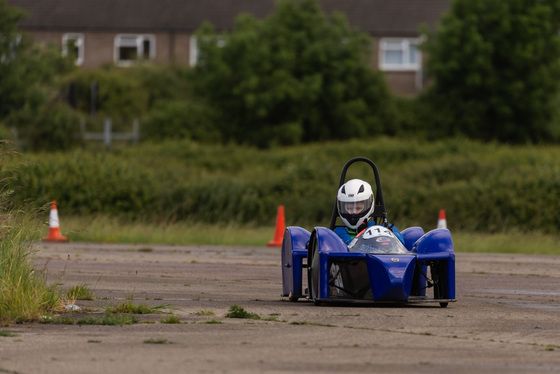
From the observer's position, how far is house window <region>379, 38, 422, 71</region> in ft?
220

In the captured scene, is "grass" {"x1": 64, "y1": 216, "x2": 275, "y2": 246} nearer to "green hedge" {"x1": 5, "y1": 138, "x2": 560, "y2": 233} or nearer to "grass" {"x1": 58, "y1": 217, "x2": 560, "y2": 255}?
"grass" {"x1": 58, "y1": 217, "x2": 560, "y2": 255}

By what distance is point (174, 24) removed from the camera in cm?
6788

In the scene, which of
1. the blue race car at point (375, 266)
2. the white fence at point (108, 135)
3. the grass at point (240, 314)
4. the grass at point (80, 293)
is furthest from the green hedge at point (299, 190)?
the grass at point (240, 314)

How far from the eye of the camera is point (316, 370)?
7992mm

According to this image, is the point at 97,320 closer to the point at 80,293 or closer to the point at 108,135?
the point at 80,293

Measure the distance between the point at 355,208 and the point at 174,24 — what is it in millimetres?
55598

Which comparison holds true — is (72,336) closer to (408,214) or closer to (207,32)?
(408,214)

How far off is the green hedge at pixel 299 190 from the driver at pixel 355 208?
17852mm

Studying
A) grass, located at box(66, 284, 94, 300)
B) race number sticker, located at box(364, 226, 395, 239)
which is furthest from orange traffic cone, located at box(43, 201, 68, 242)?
race number sticker, located at box(364, 226, 395, 239)

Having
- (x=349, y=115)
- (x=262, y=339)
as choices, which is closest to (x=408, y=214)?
(x=349, y=115)

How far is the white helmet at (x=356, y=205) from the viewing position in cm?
1362

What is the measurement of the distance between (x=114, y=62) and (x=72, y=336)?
5932 centimetres

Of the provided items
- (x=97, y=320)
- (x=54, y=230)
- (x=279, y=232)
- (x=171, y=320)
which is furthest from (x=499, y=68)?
(x=97, y=320)

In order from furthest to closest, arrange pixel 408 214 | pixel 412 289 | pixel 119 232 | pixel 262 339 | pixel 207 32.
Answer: pixel 207 32 < pixel 408 214 < pixel 119 232 < pixel 412 289 < pixel 262 339
